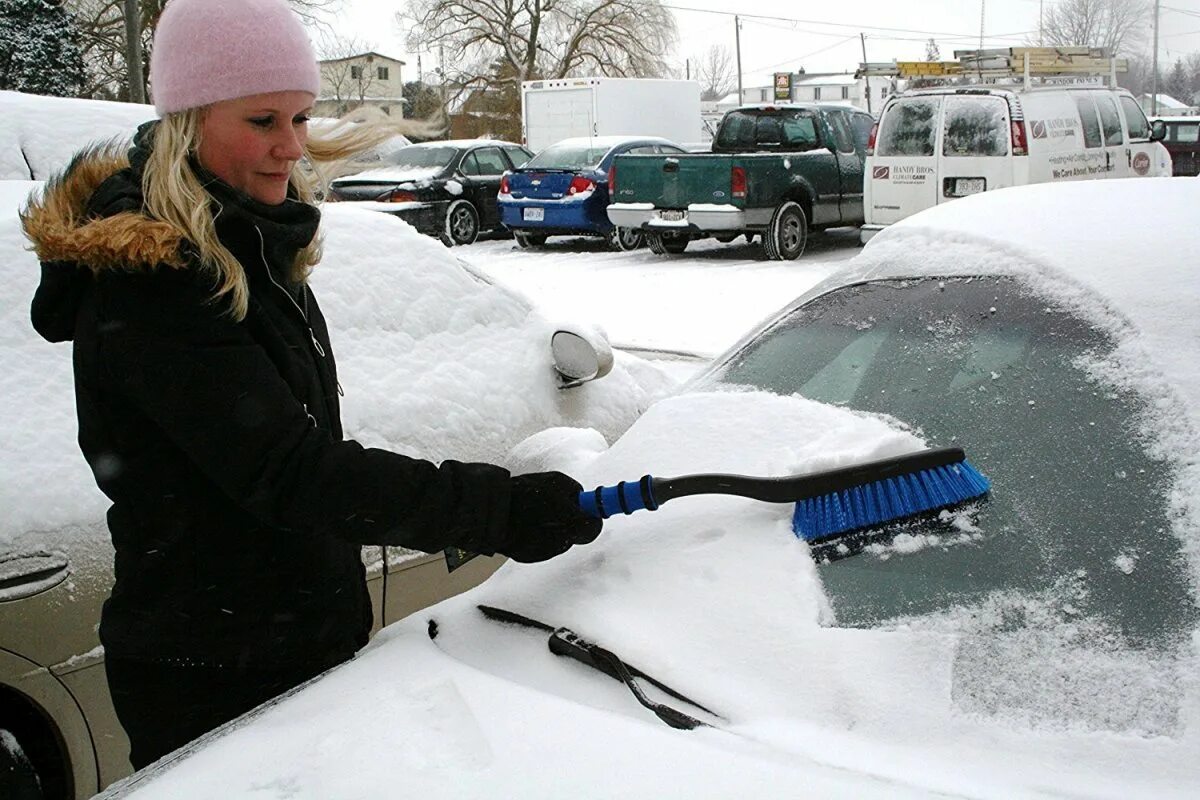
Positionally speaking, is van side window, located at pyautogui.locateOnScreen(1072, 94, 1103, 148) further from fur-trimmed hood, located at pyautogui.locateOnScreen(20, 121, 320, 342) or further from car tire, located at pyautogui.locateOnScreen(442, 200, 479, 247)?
fur-trimmed hood, located at pyautogui.locateOnScreen(20, 121, 320, 342)

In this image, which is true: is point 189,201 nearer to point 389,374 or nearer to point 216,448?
point 216,448

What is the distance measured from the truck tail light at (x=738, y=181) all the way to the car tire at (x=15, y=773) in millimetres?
11294

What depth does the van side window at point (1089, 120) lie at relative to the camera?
12.8 m

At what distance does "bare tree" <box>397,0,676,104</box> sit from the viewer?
39156 millimetres

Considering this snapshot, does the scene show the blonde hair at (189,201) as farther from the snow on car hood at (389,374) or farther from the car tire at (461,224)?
the car tire at (461,224)

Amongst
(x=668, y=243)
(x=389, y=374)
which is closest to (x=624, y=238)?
(x=668, y=243)

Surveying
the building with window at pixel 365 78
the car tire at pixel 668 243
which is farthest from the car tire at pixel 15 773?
the building with window at pixel 365 78

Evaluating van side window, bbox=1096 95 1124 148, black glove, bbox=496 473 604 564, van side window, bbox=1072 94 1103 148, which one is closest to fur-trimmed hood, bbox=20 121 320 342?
black glove, bbox=496 473 604 564

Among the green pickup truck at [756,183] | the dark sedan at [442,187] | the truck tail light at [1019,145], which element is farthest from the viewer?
the dark sedan at [442,187]

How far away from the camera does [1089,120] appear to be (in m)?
12.9

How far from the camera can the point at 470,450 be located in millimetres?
3299

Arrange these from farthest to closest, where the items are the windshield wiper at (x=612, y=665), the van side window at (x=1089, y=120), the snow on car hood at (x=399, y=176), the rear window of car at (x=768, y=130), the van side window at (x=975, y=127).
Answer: the snow on car hood at (x=399, y=176)
the rear window of car at (x=768, y=130)
the van side window at (x=1089, y=120)
the van side window at (x=975, y=127)
the windshield wiper at (x=612, y=665)

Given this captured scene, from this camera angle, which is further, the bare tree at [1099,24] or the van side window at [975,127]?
the bare tree at [1099,24]

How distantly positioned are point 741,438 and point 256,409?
0.90 m
